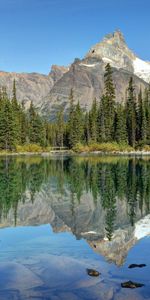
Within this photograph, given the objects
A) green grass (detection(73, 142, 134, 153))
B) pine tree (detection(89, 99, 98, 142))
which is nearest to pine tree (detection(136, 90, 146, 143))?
green grass (detection(73, 142, 134, 153))

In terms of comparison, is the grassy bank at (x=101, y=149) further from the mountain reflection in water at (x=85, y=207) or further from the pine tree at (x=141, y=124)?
the mountain reflection in water at (x=85, y=207)

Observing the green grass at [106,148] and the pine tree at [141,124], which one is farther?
the pine tree at [141,124]

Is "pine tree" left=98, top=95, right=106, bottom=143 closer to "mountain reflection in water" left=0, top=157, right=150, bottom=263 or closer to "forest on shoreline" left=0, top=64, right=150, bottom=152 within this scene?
"forest on shoreline" left=0, top=64, right=150, bottom=152

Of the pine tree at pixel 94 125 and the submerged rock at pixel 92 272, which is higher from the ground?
the pine tree at pixel 94 125

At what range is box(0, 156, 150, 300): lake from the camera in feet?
31.2

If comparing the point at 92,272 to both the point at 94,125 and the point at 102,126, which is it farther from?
the point at 94,125

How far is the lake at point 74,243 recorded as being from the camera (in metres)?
9.52

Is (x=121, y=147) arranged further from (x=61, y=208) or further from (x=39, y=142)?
(x=61, y=208)

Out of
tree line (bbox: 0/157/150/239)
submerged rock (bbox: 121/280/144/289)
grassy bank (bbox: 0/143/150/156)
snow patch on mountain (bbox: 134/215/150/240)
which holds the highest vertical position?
grassy bank (bbox: 0/143/150/156)

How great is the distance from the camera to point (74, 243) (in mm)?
14227

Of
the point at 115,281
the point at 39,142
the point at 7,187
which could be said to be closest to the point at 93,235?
the point at 115,281

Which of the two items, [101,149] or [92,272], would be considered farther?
[101,149]

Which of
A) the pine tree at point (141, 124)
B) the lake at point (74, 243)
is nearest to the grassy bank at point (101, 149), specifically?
the pine tree at point (141, 124)

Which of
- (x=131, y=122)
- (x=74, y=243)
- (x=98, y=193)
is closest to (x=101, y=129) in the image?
(x=131, y=122)
